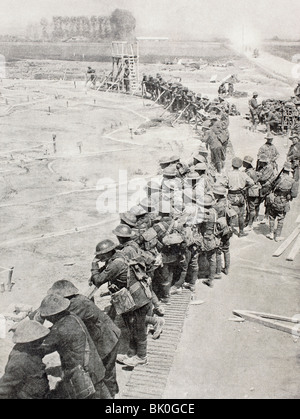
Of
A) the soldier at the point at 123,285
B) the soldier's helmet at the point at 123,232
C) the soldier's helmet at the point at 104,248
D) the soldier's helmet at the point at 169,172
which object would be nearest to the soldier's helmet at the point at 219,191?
the soldier's helmet at the point at 169,172

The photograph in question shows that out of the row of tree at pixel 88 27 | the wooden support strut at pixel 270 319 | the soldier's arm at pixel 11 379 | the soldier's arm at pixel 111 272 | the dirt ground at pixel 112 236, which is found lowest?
the dirt ground at pixel 112 236

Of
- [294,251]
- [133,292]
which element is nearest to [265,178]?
[294,251]

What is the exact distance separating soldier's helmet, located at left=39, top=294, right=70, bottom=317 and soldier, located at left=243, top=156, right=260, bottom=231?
249 inches

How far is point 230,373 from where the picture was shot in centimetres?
551

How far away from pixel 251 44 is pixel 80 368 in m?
71.2

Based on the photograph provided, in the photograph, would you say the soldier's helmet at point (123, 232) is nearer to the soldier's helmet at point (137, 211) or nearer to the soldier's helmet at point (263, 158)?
the soldier's helmet at point (137, 211)

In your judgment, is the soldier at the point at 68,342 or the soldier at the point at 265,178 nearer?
the soldier at the point at 68,342

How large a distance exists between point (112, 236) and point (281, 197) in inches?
142

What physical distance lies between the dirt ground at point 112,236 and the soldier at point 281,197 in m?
0.43

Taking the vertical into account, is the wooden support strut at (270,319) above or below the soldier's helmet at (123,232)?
below

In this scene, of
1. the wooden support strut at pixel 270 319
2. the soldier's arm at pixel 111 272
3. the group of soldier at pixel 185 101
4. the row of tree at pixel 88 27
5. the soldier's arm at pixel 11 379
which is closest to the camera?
the soldier's arm at pixel 11 379

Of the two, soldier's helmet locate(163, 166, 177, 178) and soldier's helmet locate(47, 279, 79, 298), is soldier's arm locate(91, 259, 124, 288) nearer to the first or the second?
soldier's helmet locate(47, 279, 79, 298)

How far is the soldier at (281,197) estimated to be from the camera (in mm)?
9180

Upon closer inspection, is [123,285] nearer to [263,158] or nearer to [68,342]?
[68,342]
